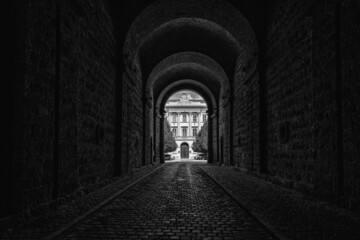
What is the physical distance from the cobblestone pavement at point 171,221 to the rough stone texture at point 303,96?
2235 mm

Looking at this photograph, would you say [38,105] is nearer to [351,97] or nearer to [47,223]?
[47,223]

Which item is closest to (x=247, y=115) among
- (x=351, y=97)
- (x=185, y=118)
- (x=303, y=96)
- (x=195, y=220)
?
(x=303, y=96)

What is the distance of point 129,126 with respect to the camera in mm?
15672

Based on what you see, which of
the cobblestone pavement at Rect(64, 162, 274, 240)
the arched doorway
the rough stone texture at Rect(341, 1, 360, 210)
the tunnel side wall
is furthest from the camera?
the arched doorway

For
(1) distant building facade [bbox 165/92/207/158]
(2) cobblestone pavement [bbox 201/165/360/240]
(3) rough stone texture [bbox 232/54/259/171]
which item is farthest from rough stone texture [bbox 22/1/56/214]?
(1) distant building facade [bbox 165/92/207/158]

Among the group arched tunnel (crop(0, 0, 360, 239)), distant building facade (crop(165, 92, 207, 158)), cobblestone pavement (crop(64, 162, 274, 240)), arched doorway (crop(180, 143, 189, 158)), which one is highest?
distant building facade (crop(165, 92, 207, 158))

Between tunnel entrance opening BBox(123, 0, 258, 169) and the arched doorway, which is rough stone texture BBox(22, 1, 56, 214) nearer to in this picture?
tunnel entrance opening BBox(123, 0, 258, 169)

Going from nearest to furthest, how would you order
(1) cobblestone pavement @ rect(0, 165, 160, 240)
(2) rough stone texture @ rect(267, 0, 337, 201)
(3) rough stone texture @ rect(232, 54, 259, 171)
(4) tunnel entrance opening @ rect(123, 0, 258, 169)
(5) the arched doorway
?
(1) cobblestone pavement @ rect(0, 165, 160, 240) → (2) rough stone texture @ rect(267, 0, 337, 201) → (3) rough stone texture @ rect(232, 54, 259, 171) → (4) tunnel entrance opening @ rect(123, 0, 258, 169) → (5) the arched doorway

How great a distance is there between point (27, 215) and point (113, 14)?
9482mm

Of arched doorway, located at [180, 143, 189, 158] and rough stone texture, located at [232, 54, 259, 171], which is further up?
rough stone texture, located at [232, 54, 259, 171]

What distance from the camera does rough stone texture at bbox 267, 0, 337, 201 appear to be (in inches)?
289

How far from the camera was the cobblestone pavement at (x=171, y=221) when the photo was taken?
4609mm

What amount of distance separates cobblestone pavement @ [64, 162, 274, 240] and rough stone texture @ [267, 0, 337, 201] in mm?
2235

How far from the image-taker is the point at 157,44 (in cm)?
2016
